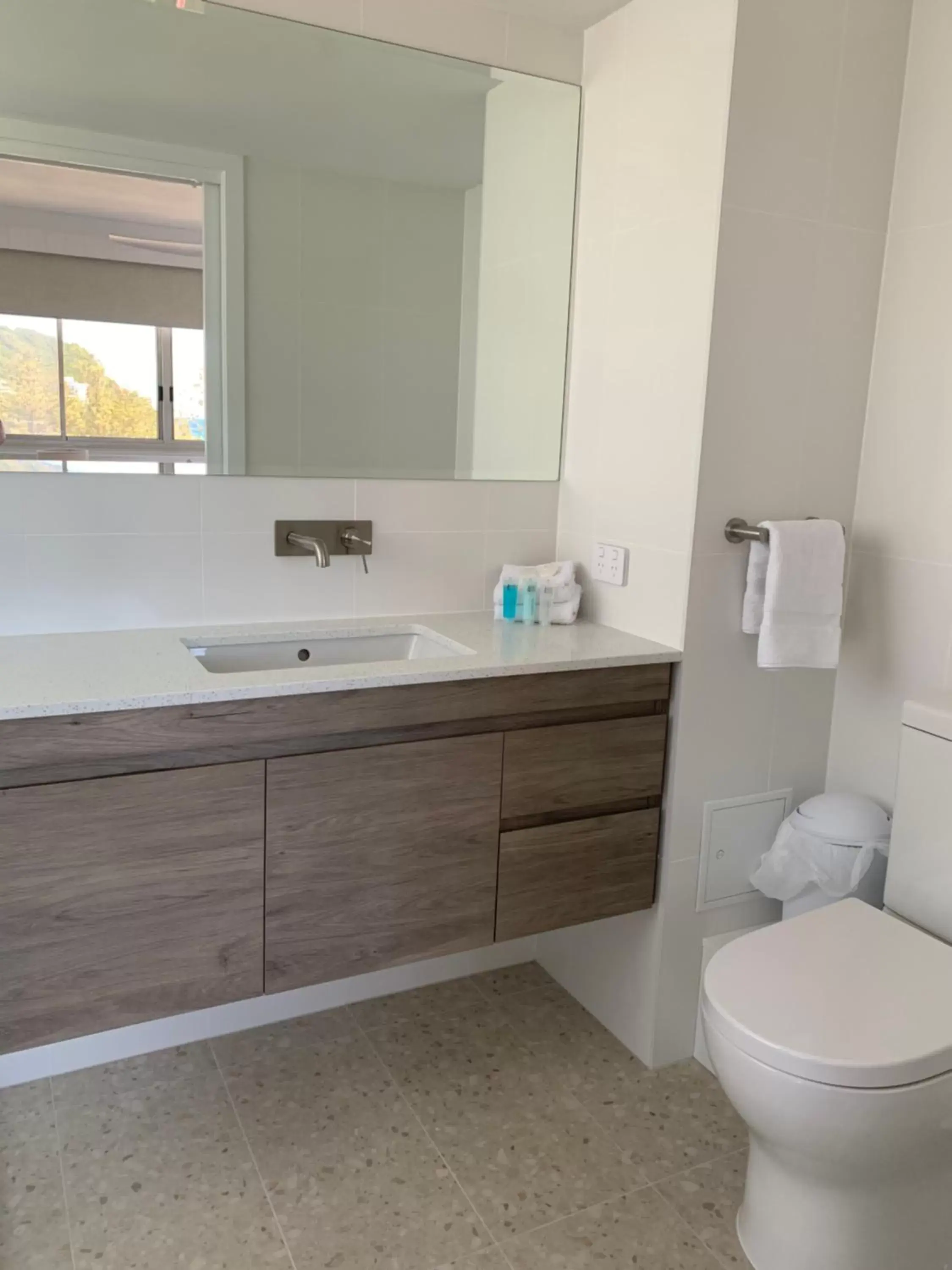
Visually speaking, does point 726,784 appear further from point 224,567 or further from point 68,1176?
point 68,1176

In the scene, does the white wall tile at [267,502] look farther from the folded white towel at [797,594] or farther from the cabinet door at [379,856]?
the folded white towel at [797,594]

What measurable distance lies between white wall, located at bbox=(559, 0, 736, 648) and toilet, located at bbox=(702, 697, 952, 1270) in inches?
23.0

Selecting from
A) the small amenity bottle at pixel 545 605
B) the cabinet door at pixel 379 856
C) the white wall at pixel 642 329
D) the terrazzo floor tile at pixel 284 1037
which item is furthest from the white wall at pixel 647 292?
the terrazzo floor tile at pixel 284 1037

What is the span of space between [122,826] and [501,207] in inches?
60.8

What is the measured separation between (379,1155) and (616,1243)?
449 millimetres

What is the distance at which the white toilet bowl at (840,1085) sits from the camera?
138cm

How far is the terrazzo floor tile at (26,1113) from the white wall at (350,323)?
1291mm

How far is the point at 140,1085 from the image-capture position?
1997mm

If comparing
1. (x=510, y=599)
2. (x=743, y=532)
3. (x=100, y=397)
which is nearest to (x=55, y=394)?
(x=100, y=397)

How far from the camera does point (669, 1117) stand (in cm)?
197

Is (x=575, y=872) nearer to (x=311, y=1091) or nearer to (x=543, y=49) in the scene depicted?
(x=311, y=1091)

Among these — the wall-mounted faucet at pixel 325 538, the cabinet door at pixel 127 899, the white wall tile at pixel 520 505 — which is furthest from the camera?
the white wall tile at pixel 520 505

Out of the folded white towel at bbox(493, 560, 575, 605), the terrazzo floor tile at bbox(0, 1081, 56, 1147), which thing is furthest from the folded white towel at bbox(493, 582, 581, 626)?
the terrazzo floor tile at bbox(0, 1081, 56, 1147)

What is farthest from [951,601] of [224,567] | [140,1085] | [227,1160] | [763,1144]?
[140,1085]
